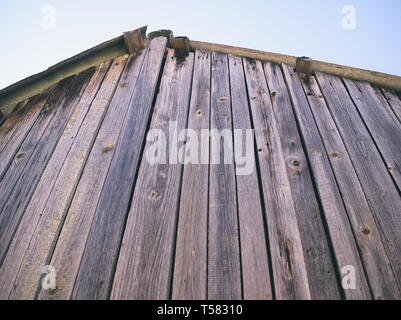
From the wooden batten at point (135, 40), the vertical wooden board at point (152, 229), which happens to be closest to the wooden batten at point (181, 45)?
the wooden batten at point (135, 40)

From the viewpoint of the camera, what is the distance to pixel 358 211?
5.34ft

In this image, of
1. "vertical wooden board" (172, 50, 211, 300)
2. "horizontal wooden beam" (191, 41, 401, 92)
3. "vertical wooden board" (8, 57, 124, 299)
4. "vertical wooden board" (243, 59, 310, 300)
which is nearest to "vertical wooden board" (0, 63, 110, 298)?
"vertical wooden board" (8, 57, 124, 299)

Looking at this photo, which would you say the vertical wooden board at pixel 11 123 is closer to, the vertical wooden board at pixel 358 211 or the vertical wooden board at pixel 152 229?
the vertical wooden board at pixel 152 229

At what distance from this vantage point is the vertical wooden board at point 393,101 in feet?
7.93

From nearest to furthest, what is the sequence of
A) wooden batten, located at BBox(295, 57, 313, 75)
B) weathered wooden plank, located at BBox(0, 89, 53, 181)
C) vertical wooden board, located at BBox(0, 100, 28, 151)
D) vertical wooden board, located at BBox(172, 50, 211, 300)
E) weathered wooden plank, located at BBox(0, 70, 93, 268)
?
vertical wooden board, located at BBox(172, 50, 211, 300) < weathered wooden plank, located at BBox(0, 70, 93, 268) < weathered wooden plank, located at BBox(0, 89, 53, 181) < vertical wooden board, located at BBox(0, 100, 28, 151) < wooden batten, located at BBox(295, 57, 313, 75)

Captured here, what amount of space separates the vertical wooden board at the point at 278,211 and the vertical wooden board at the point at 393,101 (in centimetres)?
95

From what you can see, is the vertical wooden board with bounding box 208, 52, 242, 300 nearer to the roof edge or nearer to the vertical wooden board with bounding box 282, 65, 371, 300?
the vertical wooden board with bounding box 282, 65, 371, 300

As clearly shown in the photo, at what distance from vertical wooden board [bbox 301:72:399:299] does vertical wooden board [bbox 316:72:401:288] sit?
0.10 feet

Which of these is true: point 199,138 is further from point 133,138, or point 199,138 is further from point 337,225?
point 337,225

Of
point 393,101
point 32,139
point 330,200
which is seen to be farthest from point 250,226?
point 393,101

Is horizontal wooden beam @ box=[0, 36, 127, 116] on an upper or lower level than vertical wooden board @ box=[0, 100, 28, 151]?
upper

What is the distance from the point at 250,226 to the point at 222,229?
0.13 metres

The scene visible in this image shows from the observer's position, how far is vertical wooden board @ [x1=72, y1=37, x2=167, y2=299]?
134 centimetres

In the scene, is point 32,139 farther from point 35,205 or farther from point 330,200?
point 330,200
